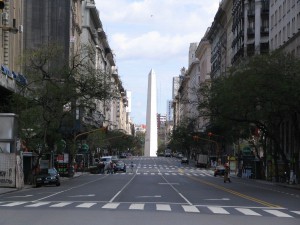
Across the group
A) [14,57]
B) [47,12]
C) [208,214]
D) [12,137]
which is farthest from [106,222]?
[47,12]

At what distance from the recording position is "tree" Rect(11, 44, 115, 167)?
5169cm

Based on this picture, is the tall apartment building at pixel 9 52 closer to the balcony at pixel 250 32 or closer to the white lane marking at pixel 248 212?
the white lane marking at pixel 248 212

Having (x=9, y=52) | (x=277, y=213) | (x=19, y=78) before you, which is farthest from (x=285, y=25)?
(x=277, y=213)

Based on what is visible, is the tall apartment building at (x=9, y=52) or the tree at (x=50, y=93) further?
the tall apartment building at (x=9, y=52)

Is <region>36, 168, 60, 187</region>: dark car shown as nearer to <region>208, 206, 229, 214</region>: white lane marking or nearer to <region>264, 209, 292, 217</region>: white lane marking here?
<region>208, 206, 229, 214</region>: white lane marking

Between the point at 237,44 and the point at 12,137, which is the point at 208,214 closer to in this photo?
the point at 12,137

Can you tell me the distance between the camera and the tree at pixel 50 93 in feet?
170

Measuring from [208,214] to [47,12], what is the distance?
82.6 metres

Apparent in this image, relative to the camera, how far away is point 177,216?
65.5ft

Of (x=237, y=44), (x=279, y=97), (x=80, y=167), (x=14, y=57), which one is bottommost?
(x=80, y=167)

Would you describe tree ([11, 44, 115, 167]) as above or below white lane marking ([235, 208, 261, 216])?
above

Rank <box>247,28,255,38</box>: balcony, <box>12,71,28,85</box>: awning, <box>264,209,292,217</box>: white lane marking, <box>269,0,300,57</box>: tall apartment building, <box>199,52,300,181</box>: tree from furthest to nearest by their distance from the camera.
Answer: <box>247,28,255,38</box>: balcony, <box>269,0,300,57</box>: tall apartment building, <box>12,71,28,85</box>: awning, <box>199,52,300,181</box>: tree, <box>264,209,292,217</box>: white lane marking

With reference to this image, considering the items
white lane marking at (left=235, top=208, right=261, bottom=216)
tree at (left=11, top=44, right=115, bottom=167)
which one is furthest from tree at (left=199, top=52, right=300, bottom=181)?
white lane marking at (left=235, top=208, right=261, bottom=216)

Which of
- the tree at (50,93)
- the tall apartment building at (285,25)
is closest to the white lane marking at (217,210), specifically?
the tree at (50,93)
